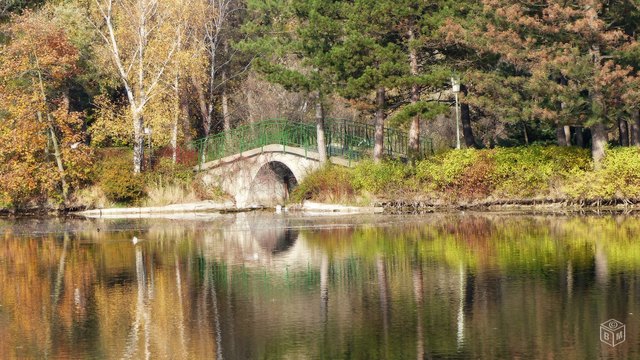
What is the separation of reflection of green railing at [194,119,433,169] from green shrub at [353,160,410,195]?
3015 mm

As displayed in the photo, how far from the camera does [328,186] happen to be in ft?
161

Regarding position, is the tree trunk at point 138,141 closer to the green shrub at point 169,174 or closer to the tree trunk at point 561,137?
the green shrub at point 169,174

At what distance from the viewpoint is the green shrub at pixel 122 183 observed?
53.4 metres

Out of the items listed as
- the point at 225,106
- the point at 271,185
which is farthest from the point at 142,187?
the point at 225,106

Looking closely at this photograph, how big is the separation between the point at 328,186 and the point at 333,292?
84.6ft

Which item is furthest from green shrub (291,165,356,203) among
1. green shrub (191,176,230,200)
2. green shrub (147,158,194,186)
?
green shrub (147,158,194,186)

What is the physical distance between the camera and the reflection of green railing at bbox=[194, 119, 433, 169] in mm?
52500

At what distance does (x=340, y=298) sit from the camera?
2258 centimetres

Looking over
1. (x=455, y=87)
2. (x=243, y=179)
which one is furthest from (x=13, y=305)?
(x=243, y=179)

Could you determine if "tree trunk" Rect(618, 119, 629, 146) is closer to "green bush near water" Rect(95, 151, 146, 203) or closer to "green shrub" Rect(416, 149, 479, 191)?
"green shrub" Rect(416, 149, 479, 191)

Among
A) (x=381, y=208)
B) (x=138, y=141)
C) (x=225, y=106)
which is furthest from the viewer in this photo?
(x=225, y=106)

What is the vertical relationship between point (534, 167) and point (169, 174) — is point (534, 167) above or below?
below

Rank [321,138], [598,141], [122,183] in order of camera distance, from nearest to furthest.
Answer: [598,141]
[321,138]
[122,183]

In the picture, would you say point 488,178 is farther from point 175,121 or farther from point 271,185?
point 175,121
